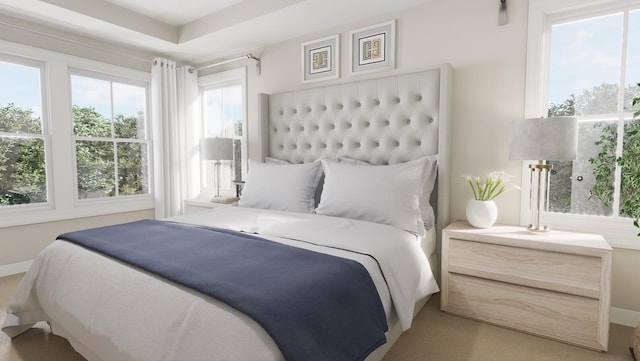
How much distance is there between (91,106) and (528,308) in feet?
13.9

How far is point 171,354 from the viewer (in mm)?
965

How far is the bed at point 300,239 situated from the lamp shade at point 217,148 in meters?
0.43

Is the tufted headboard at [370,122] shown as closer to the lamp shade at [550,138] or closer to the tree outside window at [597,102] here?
the lamp shade at [550,138]

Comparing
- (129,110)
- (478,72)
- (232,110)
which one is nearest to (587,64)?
(478,72)

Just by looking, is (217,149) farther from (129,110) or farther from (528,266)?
(528,266)

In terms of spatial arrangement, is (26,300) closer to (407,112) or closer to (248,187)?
(248,187)

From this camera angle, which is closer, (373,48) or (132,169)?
(373,48)

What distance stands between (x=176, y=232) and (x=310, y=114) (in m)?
1.70

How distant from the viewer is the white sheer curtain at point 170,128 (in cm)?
371

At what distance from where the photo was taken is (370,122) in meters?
2.74

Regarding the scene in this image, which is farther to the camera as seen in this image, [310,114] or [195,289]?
[310,114]

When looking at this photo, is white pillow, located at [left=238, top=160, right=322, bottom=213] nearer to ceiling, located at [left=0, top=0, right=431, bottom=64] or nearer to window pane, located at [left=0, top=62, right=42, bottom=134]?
ceiling, located at [left=0, top=0, right=431, bottom=64]

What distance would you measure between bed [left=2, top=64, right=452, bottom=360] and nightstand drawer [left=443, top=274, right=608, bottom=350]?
29 centimetres

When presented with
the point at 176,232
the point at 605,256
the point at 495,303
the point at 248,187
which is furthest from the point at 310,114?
the point at 605,256
